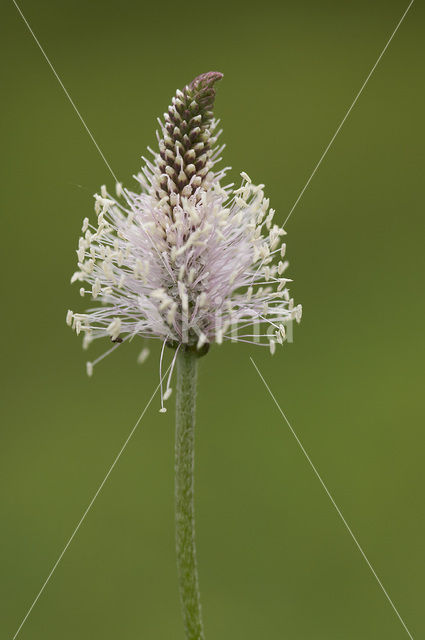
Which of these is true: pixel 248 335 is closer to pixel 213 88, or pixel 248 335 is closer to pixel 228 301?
pixel 228 301

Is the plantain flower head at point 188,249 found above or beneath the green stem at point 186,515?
above

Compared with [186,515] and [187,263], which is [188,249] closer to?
[187,263]

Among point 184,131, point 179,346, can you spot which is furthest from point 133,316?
point 184,131

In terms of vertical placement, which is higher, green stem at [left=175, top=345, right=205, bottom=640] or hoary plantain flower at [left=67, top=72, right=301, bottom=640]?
hoary plantain flower at [left=67, top=72, right=301, bottom=640]

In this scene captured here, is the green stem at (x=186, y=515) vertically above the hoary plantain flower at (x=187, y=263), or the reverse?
the hoary plantain flower at (x=187, y=263)

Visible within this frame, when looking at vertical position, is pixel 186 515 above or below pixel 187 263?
below

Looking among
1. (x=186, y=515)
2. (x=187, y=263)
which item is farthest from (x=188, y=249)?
(x=186, y=515)
